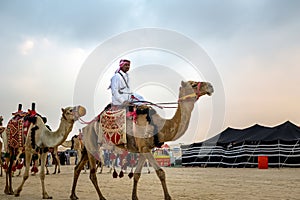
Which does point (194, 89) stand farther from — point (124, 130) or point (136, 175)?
point (136, 175)

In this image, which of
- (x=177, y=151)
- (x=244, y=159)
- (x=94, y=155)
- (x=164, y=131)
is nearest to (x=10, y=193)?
(x=94, y=155)

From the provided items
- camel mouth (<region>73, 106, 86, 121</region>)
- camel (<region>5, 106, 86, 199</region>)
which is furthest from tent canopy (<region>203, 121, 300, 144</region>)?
camel mouth (<region>73, 106, 86, 121</region>)

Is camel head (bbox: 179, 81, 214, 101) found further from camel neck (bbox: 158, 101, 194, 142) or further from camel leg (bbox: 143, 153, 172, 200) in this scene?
camel leg (bbox: 143, 153, 172, 200)

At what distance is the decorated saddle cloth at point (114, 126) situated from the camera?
326 inches

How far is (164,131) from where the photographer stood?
7.84 meters

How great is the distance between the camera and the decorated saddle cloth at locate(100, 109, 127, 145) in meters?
8.28

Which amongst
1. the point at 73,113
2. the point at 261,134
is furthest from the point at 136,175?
the point at 261,134

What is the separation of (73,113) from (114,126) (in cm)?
133

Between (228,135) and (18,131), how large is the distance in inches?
795

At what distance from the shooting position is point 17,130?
34.5 feet

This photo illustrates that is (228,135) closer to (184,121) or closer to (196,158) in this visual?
(196,158)

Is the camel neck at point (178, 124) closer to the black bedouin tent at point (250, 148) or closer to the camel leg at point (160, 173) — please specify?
the camel leg at point (160, 173)

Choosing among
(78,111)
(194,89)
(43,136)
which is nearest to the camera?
(194,89)

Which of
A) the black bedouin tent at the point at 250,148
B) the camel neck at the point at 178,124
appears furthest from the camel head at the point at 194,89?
the black bedouin tent at the point at 250,148
